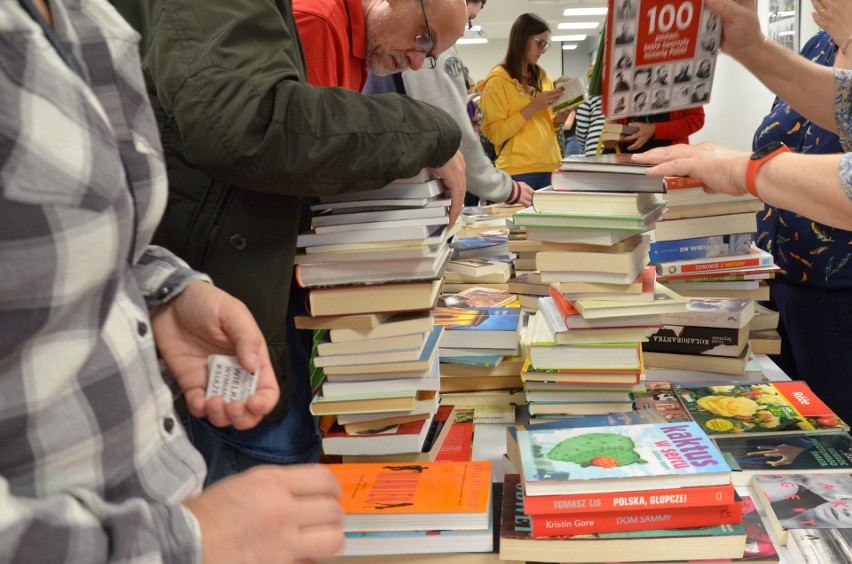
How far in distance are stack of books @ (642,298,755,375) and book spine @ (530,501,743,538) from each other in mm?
683

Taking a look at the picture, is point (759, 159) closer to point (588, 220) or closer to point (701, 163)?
point (701, 163)

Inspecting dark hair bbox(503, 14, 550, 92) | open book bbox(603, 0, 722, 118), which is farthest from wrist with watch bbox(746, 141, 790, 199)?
dark hair bbox(503, 14, 550, 92)

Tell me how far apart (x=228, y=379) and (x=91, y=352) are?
19 cm

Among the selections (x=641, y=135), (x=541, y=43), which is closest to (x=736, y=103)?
(x=541, y=43)

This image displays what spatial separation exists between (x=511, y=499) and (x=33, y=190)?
0.78 m

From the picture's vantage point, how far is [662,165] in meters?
1.27

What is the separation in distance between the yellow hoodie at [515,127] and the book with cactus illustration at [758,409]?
271 cm

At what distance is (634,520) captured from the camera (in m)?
0.89

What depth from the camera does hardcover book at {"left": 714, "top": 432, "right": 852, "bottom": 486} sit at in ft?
3.47

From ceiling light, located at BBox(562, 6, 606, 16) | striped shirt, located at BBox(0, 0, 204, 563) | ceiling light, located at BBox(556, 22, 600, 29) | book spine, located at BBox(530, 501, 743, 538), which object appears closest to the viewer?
striped shirt, located at BBox(0, 0, 204, 563)

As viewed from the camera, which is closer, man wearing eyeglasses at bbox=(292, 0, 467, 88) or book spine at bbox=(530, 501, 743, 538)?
book spine at bbox=(530, 501, 743, 538)

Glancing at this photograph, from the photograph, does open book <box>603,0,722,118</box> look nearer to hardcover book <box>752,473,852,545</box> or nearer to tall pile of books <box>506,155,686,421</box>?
tall pile of books <box>506,155,686,421</box>

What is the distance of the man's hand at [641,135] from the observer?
102 inches

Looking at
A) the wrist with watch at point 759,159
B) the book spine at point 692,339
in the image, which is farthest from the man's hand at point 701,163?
the book spine at point 692,339
